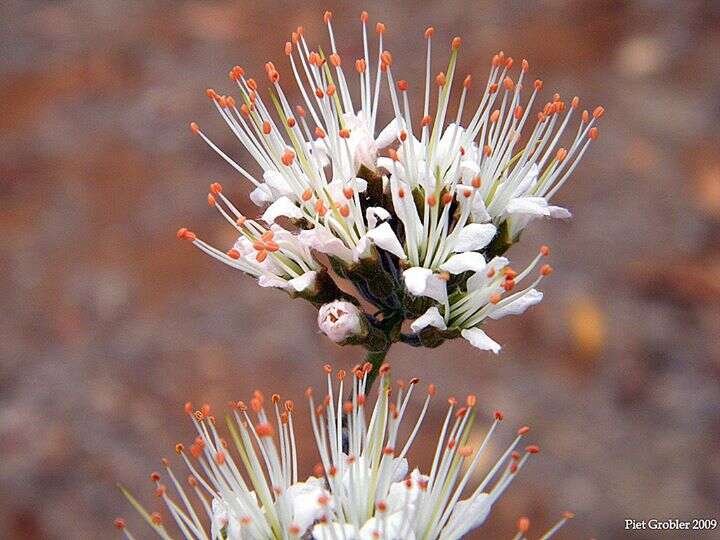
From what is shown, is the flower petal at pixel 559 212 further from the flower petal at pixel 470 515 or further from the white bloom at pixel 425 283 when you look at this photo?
the flower petal at pixel 470 515

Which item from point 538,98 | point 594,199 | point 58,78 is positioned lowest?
point 594,199

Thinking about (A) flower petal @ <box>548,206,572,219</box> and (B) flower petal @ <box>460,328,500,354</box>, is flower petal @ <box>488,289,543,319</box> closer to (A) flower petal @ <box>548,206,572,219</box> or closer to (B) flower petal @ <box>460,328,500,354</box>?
(B) flower petal @ <box>460,328,500,354</box>

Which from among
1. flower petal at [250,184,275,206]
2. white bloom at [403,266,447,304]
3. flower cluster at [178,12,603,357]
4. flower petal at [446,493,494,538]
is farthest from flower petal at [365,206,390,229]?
flower petal at [446,493,494,538]

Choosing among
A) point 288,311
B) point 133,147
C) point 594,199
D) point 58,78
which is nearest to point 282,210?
point 288,311

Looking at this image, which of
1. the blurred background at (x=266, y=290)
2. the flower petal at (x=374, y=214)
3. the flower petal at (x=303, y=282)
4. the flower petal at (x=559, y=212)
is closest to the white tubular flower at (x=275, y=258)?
the flower petal at (x=303, y=282)

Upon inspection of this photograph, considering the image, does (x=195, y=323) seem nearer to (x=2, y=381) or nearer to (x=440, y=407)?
(x=2, y=381)

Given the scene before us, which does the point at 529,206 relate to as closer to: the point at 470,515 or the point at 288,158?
the point at 288,158
